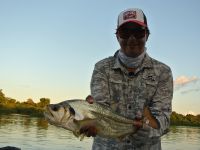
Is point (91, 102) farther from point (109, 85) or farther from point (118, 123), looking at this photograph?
point (109, 85)

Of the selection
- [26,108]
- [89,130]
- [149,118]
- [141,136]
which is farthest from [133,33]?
[26,108]

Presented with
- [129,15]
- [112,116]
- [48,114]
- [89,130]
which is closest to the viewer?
[48,114]

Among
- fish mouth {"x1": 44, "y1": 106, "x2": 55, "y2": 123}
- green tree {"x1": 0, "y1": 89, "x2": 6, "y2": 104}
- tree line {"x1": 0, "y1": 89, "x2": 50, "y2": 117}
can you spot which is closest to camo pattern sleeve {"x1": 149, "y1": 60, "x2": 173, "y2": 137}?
fish mouth {"x1": 44, "y1": 106, "x2": 55, "y2": 123}

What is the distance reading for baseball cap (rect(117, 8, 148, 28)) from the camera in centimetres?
572

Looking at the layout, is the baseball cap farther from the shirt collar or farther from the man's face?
the shirt collar

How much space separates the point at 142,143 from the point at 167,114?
1.56ft

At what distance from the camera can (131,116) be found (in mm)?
5727

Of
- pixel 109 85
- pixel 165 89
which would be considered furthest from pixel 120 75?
pixel 165 89

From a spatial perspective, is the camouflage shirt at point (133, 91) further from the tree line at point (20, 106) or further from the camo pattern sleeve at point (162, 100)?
the tree line at point (20, 106)

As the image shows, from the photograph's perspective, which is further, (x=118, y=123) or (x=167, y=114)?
(x=167, y=114)

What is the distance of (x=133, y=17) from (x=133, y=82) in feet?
2.68

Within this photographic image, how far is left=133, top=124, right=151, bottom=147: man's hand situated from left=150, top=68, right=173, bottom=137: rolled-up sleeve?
0.08m

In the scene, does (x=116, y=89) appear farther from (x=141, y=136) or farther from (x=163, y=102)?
(x=141, y=136)

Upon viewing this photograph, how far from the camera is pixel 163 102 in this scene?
5707 millimetres
